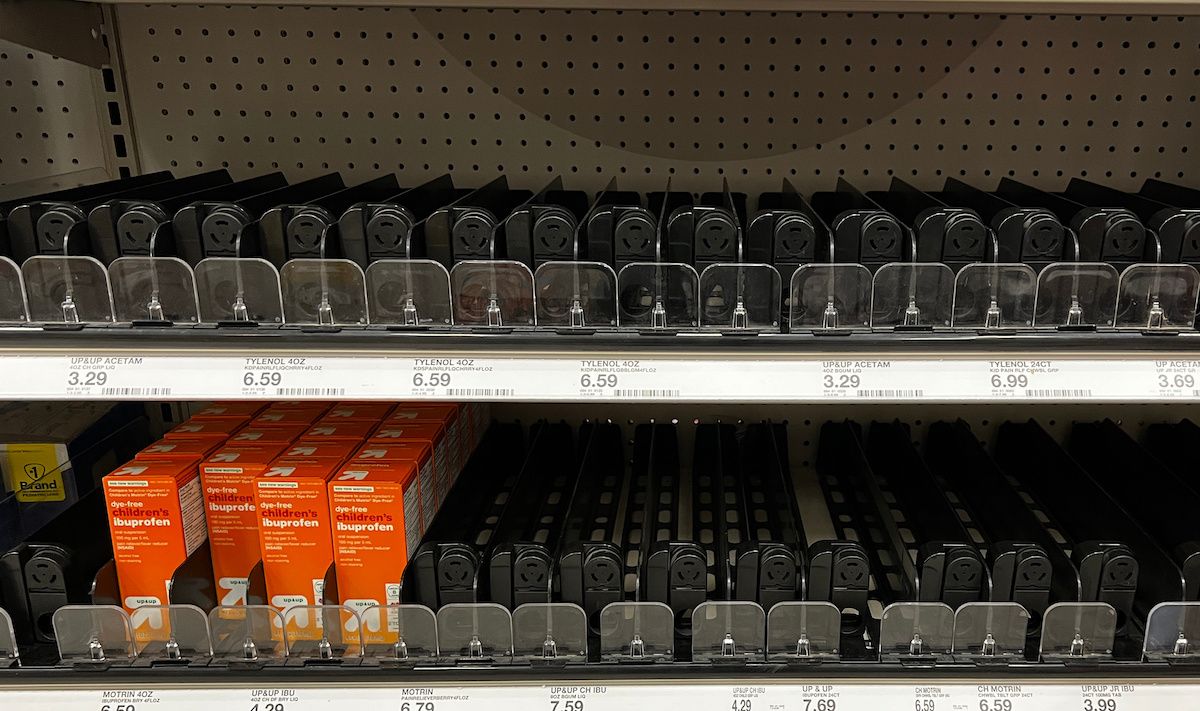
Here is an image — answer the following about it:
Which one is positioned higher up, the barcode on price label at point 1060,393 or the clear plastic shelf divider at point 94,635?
the barcode on price label at point 1060,393

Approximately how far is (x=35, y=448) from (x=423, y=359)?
0.81 m

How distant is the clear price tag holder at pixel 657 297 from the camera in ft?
3.16

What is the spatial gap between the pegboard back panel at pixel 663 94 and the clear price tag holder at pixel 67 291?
555 millimetres

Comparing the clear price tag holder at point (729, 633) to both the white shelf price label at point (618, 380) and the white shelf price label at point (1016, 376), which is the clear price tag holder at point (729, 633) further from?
the white shelf price label at point (1016, 376)

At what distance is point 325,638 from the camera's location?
1047 millimetres

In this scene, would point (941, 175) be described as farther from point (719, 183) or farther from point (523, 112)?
point (523, 112)

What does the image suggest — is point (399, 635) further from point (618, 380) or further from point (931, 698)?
point (931, 698)

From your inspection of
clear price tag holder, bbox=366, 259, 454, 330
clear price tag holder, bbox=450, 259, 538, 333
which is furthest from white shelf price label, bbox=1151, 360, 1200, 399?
clear price tag holder, bbox=366, 259, 454, 330

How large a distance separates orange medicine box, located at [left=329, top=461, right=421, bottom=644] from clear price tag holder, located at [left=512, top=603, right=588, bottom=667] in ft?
0.57

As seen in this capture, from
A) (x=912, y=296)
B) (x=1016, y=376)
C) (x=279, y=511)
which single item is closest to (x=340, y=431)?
(x=279, y=511)

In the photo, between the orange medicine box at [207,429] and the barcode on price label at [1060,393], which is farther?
the orange medicine box at [207,429]

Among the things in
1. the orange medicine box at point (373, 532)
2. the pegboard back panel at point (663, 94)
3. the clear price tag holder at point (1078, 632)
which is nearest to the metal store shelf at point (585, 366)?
the orange medicine box at point (373, 532)

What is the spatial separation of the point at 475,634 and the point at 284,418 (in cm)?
48

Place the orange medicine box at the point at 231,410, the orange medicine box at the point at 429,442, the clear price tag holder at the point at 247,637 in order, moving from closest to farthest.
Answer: the clear price tag holder at the point at 247,637 < the orange medicine box at the point at 429,442 < the orange medicine box at the point at 231,410
